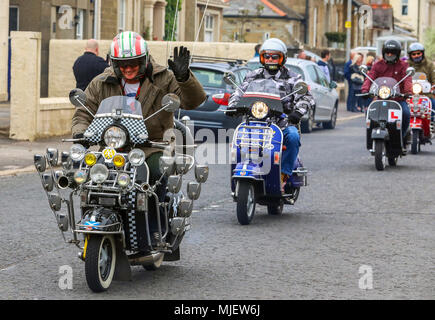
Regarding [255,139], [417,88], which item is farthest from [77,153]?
[417,88]

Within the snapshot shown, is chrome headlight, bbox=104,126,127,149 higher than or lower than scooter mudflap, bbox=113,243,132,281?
higher

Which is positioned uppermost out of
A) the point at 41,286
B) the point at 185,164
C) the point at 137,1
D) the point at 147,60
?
the point at 137,1

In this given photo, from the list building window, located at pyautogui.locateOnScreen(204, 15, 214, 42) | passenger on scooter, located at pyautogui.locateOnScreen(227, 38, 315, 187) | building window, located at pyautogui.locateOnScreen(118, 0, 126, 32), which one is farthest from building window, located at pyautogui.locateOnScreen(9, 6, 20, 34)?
passenger on scooter, located at pyautogui.locateOnScreen(227, 38, 315, 187)

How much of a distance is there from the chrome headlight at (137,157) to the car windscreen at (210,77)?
47.4 ft

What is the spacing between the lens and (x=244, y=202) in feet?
33.8

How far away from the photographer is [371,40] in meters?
87.1

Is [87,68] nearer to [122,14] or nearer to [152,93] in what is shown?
[152,93]

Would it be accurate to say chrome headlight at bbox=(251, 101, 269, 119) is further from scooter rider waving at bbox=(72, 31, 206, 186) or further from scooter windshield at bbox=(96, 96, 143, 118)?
scooter windshield at bbox=(96, 96, 143, 118)

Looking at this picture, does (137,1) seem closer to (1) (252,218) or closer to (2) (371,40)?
(1) (252,218)

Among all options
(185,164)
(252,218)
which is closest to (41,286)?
(185,164)

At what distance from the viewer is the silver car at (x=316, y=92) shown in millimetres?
24641

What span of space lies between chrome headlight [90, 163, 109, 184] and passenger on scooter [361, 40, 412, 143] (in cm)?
976

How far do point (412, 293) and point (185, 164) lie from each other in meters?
1.75

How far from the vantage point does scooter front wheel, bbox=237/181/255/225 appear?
33.8 feet
